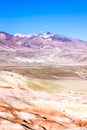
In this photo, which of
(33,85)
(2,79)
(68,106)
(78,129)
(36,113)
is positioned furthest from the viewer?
(33,85)

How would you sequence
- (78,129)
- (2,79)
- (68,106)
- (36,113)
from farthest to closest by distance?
(2,79)
(68,106)
(36,113)
(78,129)

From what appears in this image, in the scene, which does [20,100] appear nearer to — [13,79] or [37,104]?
[37,104]

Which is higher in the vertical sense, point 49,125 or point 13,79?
point 13,79

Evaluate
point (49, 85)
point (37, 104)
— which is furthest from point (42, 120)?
point (49, 85)

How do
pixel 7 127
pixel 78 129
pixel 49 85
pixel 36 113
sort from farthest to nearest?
pixel 49 85
pixel 36 113
pixel 78 129
pixel 7 127

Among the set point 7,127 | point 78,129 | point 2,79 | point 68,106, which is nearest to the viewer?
point 7,127

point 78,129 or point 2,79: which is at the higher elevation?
point 2,79

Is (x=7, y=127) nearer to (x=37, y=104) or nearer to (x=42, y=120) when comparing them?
(x=42, y=120)

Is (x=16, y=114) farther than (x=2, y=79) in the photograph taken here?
No

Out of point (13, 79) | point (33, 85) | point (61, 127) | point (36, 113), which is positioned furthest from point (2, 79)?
point (61, 127)
